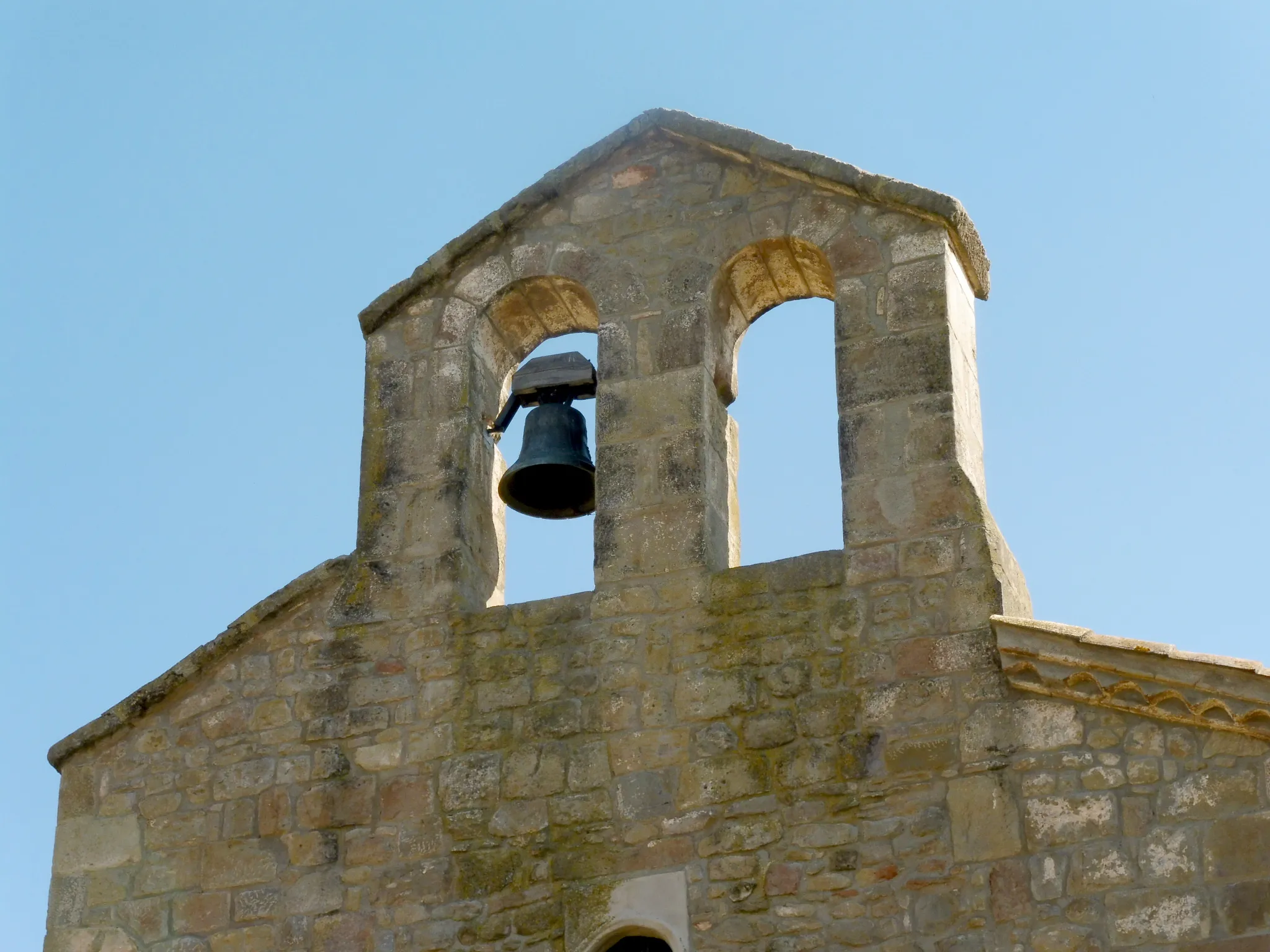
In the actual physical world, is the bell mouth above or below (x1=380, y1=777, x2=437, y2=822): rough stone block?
above

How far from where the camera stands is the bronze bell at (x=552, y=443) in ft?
30.3

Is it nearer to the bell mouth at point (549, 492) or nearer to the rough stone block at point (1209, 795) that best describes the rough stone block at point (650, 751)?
the bell mouth at point (549, 492)

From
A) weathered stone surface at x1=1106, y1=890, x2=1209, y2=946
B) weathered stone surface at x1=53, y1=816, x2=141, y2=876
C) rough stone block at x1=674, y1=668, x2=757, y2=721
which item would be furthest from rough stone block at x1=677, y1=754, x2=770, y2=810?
weathered stone surface at x1=53, y1=816, x2=141, y2=876

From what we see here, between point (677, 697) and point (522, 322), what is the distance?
1995mm

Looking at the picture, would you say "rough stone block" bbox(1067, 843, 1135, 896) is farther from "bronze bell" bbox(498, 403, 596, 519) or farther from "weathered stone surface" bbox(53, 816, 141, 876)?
"weathered stone surface" bbox(53, 816, 141, 876)

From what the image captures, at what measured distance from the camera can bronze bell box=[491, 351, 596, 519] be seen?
925 cm

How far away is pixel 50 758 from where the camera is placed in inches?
357

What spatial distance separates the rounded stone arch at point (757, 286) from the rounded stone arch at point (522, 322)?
53 centimetres

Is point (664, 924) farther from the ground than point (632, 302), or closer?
closer

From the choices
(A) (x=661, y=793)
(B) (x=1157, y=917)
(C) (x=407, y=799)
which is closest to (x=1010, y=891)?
(B) (x=1157, y=917)

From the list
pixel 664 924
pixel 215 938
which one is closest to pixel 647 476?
pixel 664 924

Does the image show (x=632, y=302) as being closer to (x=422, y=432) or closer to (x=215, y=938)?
(x=422, y=432)

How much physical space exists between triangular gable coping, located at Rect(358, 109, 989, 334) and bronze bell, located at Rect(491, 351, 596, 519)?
1.89 feet

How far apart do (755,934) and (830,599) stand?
123 cm
